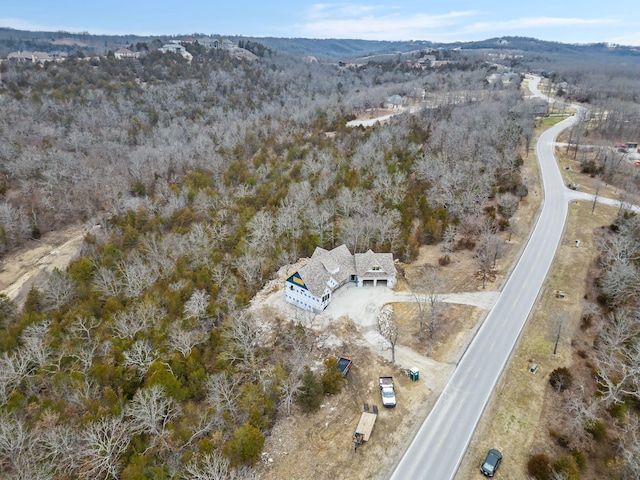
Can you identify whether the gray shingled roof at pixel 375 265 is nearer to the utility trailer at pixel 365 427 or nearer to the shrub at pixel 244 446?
the utility trailer at pixel 365 427

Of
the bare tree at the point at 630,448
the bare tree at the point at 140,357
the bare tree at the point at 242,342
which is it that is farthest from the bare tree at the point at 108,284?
the bare tree at the point at 630,448

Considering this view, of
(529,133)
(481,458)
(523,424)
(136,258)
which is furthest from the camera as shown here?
Answer: (529,133)

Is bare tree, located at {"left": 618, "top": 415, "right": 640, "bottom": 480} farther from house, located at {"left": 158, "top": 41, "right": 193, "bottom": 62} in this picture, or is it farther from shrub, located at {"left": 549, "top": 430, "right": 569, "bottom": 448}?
house, located at {"left": 158, "top": 41, "right": 193, "bottom": 62}

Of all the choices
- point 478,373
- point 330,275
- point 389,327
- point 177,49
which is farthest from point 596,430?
point 177,49

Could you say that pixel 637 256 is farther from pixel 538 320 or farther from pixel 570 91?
pixel 570 91

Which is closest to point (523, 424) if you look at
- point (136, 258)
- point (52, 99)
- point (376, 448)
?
point (376, 448)

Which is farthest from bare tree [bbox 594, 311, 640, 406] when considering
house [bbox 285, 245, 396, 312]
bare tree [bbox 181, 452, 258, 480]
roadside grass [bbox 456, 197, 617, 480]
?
bare tree [bbox 181, 452, 258, 480]

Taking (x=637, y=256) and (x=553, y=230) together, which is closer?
(x=637, y=256)
